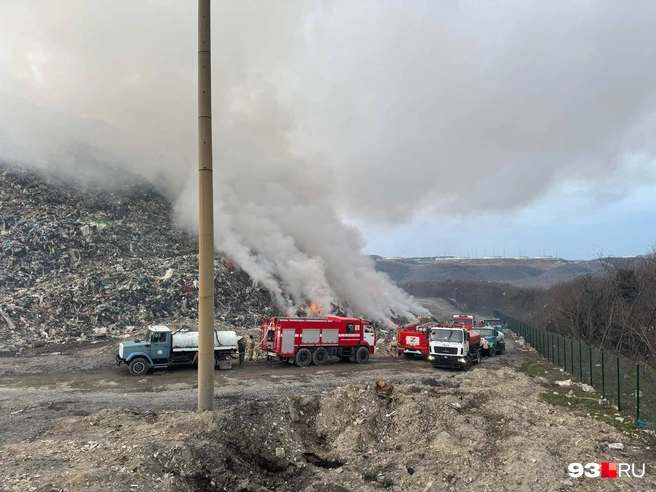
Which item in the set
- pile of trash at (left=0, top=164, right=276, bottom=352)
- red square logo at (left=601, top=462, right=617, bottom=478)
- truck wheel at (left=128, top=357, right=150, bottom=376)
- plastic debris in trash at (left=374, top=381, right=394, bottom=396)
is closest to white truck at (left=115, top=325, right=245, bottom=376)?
truck wheel at (left=128, top=357, right=150, bottom=376)

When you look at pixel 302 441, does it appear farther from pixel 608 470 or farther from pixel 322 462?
Result: pixel 608 470

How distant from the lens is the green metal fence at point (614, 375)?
10266 millimetres

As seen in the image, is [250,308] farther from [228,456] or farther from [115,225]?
[228,456]

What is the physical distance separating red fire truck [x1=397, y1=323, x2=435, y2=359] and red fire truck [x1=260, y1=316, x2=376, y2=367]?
215 centimetres

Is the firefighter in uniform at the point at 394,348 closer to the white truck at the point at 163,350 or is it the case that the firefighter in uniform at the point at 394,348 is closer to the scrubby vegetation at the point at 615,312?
the white truck at the point at 163,350

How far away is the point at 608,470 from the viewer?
718cm

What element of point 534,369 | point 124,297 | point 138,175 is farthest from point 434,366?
point 138,175

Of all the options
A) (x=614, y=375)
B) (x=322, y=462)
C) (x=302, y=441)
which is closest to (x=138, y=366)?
(x=302, y=441)

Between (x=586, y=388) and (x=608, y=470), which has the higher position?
(x=608, y=470)

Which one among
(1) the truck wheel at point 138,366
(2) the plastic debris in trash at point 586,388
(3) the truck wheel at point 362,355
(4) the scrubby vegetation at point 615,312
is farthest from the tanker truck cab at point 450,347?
(1) the truck wheel at point 138,366

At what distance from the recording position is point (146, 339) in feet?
54.1

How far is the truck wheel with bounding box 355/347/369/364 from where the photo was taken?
783 inches

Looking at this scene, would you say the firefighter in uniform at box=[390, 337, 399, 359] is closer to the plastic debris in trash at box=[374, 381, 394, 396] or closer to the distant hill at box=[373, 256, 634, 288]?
the plastic debris in trash at box=[374, 381, 394, 396]

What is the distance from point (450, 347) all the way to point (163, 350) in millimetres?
11916
